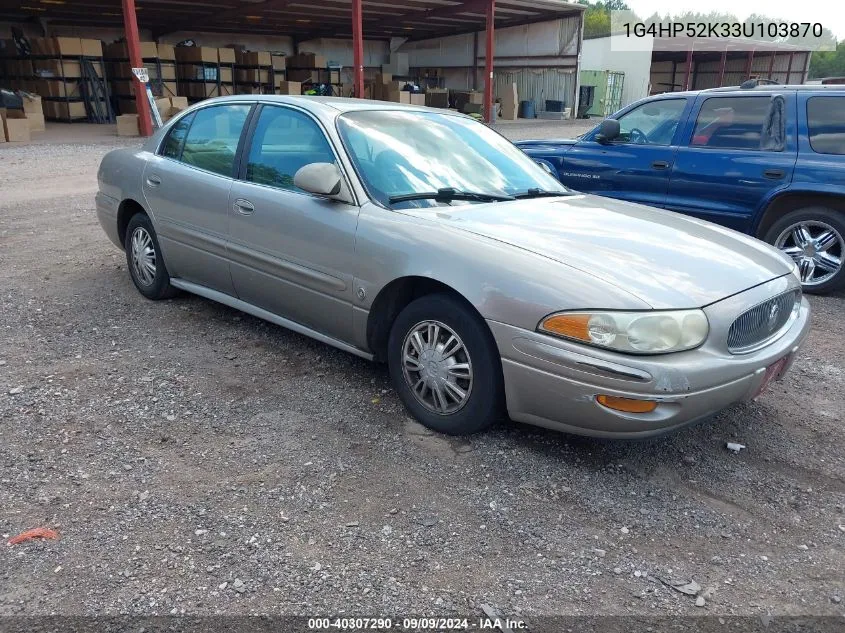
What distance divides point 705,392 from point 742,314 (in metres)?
0.43

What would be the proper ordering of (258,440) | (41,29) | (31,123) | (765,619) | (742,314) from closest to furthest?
(765,619)
(742,314)
(258,440)
(31,123)
(41,29)

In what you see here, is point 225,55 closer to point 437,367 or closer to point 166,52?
point 166,52

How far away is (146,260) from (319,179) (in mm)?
2231

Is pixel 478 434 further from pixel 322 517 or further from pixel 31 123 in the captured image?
pixel 31 123

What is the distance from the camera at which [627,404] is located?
A: 9.33 ft

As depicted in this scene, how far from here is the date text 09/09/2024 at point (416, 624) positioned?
2.25 m

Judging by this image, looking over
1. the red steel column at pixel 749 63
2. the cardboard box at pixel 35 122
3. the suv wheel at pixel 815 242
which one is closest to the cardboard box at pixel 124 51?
the cardboard box at pixel 35 122

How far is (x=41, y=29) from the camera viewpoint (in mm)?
25766

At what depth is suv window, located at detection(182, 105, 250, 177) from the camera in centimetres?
450

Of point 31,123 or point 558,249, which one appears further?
point 31,123

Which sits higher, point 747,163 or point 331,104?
point 331,104

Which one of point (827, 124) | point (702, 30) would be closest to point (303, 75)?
point (702, 30)

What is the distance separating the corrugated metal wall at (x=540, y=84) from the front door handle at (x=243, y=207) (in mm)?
27735

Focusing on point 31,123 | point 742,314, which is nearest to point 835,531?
point 742,314
